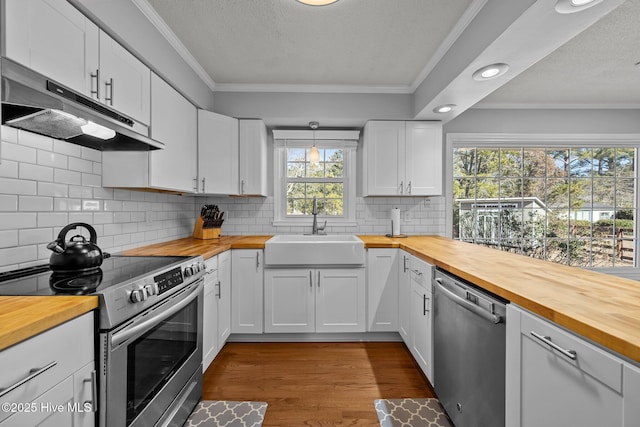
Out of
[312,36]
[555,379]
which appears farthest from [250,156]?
[555,379]

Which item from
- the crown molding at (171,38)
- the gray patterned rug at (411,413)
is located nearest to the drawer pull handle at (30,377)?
the gray patterned rug at (411,413)

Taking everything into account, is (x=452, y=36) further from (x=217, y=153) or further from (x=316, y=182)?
A: (x=217, y=153)

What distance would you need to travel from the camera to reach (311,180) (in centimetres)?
348

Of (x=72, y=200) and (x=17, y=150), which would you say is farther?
(x=72, y=200)

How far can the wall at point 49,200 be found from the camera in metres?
1.36

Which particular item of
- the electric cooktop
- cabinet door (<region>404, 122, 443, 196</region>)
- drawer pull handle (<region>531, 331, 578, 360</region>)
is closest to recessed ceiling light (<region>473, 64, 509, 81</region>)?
cabinet door (<region>404, 122, 443, 196</region>)

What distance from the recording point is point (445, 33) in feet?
6.89

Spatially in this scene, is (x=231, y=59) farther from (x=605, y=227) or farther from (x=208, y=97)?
(x=605, y=227)

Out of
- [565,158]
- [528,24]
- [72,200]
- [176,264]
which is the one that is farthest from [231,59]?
[565,158]

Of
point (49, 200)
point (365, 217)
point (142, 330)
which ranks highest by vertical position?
point (49, 200)

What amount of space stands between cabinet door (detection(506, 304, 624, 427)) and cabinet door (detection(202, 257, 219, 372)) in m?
1.77

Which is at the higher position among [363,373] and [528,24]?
[528,24]

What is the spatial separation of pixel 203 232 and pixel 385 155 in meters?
1.99

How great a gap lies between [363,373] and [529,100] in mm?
3330
